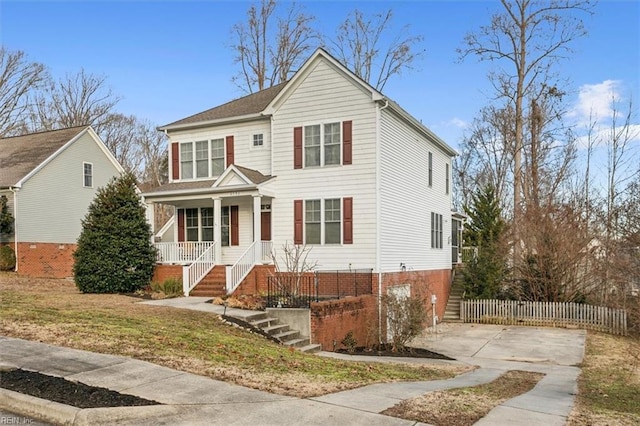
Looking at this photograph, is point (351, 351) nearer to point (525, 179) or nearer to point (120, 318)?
point (120, 318)

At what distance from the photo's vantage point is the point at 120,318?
1175 centimetres

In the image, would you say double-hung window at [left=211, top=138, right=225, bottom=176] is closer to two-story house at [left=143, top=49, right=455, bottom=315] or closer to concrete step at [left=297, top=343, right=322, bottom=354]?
two-story house at [left=143, top=49, right=455, bottom=315]

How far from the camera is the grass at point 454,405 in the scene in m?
6.34

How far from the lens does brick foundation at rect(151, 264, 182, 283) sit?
1936cm

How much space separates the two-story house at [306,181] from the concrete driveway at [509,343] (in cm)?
262

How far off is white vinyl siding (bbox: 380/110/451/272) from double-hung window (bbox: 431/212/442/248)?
0.85 ft

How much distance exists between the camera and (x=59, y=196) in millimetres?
28406

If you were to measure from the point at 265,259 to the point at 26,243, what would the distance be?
14.5 m

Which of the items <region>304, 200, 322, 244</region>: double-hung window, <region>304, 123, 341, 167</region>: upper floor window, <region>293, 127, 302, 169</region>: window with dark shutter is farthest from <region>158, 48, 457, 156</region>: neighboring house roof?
<region>304, 200, 322, 244</region>: double-hung window

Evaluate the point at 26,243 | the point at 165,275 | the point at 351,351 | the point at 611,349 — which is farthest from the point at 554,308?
the point at 26,243

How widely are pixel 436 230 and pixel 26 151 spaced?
2326cm

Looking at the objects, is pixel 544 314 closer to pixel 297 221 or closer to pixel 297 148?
pixel 297 221

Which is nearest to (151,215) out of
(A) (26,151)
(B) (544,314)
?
(A) (26,151)

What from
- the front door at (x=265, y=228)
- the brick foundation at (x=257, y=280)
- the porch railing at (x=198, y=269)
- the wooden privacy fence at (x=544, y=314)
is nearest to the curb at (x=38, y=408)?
the porch railing at (x=198, y=269)
